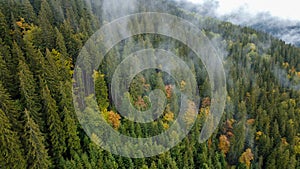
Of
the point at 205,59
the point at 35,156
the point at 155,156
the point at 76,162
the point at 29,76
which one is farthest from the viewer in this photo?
the point at 205,59

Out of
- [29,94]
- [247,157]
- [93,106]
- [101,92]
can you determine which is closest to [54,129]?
[29,94]

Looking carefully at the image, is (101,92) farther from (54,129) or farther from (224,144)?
(224,144)

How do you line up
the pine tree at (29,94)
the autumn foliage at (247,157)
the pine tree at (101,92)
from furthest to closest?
1. the autumn foliage at (247,157)
2. the pine tree at (101,92)
3. the pine tree at (29,94)

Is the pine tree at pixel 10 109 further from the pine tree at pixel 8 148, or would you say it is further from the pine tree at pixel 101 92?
the pine tree at pixel 101 92

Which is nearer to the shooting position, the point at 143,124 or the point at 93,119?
the point at 93,119

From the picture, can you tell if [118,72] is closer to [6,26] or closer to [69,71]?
[69,71]

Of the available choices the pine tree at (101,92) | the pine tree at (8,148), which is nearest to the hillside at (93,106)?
the pine tree at (8,148)

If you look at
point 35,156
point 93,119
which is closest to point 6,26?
point 93,119
